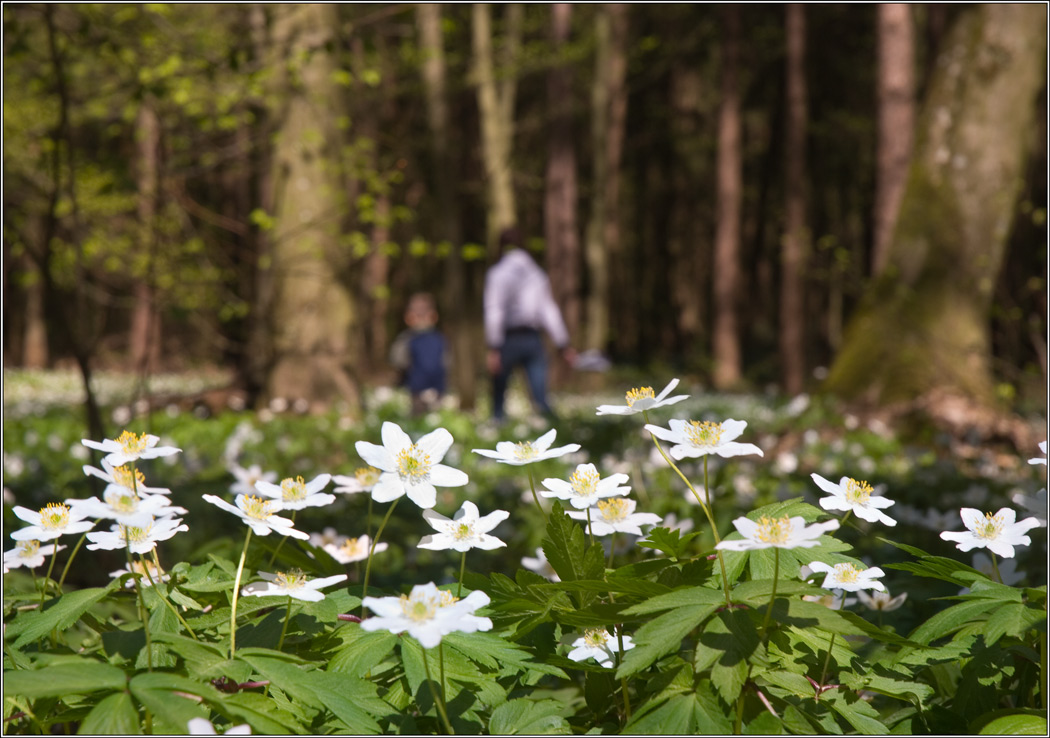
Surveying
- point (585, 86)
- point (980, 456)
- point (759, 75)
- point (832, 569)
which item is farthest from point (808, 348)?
point (832, 569)

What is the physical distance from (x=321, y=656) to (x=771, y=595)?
0.64 meters

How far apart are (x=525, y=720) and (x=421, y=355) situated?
9798mm

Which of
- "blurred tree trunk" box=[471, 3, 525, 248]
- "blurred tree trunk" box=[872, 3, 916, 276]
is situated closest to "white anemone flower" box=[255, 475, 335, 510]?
"blurred tree trunk" box=[872, 3, 916, 276]

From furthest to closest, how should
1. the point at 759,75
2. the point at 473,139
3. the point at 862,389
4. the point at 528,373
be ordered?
the point at 759,75 < the point at 473,139 < the point at 528,373 < the point at 862,389

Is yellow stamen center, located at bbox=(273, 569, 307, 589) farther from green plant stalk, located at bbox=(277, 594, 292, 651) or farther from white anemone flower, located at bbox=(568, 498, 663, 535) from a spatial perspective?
white anemone flower, located at bbox=(568, 498, 663, 535)

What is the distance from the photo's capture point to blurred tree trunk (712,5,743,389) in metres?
19.7

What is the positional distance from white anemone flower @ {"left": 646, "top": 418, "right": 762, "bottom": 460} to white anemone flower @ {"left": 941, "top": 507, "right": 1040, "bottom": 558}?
0.38 metres

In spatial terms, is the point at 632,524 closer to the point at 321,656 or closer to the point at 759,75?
the point at 321,656

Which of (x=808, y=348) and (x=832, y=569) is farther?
(x=808, y=348)

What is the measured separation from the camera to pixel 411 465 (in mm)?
1330

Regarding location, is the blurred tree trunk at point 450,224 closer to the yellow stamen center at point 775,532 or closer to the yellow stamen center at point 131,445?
the yellow stamen center at point 131,445

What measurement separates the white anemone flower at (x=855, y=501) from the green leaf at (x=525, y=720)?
478 mm

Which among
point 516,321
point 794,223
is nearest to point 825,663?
point 516,321

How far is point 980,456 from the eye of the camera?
612 cm
